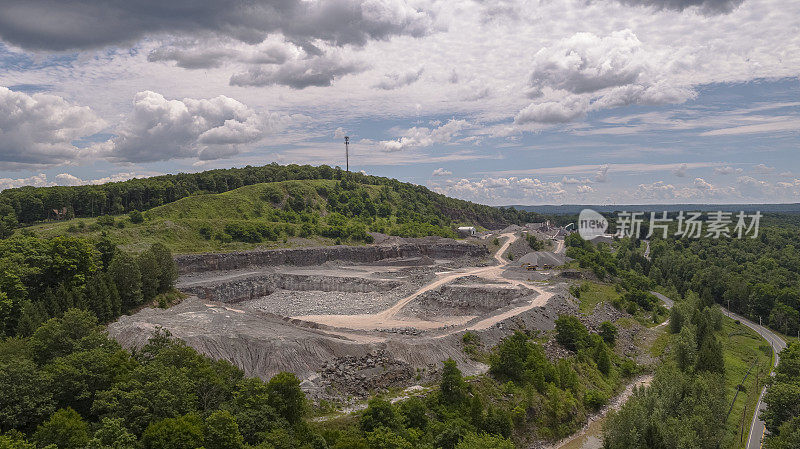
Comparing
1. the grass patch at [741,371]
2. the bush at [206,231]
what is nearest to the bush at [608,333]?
the grass patch at [741,371]

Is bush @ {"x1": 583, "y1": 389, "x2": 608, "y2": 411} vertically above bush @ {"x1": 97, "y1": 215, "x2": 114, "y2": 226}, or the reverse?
bush @ {"x1": 97, "y1": 215, "x2": 114, "y2": 226}

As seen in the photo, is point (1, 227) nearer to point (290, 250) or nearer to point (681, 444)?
point (290, 250)

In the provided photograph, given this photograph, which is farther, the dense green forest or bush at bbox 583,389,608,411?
the dense green forest

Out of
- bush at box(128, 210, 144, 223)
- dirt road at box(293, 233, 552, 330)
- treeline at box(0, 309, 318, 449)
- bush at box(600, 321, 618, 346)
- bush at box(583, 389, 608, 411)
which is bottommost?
bush at box(583, 389, 608, 411)

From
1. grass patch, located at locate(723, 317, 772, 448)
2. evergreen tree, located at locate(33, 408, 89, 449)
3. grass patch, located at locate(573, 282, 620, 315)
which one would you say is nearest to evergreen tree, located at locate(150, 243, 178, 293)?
evergreen tree, located at locate(33, 408, 89, 449)

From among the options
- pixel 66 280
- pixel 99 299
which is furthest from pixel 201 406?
pixel 66 280

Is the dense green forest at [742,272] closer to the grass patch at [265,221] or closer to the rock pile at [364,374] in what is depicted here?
the grass patch at [265,221]

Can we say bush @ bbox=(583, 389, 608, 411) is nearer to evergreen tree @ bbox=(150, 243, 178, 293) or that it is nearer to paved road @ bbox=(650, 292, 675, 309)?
paved road @ bbox=(650, 292, 675, 309)
